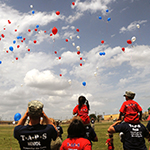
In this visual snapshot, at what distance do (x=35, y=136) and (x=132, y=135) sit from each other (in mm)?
2145

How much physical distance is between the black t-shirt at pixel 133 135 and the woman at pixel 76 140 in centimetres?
117

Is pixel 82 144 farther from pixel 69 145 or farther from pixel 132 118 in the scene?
pixel 132 118

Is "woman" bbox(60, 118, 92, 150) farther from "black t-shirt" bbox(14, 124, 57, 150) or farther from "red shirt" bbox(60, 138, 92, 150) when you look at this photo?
"black t-shirt" bbox(14, 124, 57, 150)

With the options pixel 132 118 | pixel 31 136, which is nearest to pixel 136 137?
pixel 132 118

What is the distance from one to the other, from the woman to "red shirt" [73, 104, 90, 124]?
2.43 m

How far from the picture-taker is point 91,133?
14.1ft

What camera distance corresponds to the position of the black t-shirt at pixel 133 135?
336cm

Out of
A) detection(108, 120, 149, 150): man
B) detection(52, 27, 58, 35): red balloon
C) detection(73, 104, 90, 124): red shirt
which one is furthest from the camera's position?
detection(52, 27, 58, 35): red balloon

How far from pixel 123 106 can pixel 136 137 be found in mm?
750

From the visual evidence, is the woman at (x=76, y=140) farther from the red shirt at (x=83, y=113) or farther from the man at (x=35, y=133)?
the red shirt at (x=83, y=113)

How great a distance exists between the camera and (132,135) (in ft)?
11.2

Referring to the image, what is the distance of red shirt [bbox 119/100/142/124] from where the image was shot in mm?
3637

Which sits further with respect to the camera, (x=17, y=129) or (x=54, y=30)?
(x=54, y=30)

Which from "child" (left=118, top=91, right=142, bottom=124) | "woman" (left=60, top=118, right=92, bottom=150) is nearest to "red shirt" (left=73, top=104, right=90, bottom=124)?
"child" (left=118, top=91, right=142, bottom=124)
